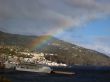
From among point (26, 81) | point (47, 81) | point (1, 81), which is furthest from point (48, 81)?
point (1, 81)

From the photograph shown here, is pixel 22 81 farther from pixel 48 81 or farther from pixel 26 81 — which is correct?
pixel 48 81

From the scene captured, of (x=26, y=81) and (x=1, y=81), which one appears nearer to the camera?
(x=1, y=81)

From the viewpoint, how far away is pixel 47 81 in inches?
5571

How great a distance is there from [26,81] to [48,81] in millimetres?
13738

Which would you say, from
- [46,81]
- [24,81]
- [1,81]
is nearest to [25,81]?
[24,81]

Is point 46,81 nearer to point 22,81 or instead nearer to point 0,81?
point 22,81

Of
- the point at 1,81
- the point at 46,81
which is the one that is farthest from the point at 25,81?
the point at 1,81

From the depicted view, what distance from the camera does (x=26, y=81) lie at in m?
131

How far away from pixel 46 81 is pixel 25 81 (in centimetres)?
1359

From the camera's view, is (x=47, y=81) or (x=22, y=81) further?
(x=47, y=81)

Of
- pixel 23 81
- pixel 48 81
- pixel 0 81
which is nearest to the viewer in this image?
pixel 0 81

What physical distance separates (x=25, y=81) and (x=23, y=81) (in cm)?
86

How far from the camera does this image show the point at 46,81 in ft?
465

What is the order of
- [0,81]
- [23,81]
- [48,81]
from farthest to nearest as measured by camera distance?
[48,81] → [23,81] → [0,81]
